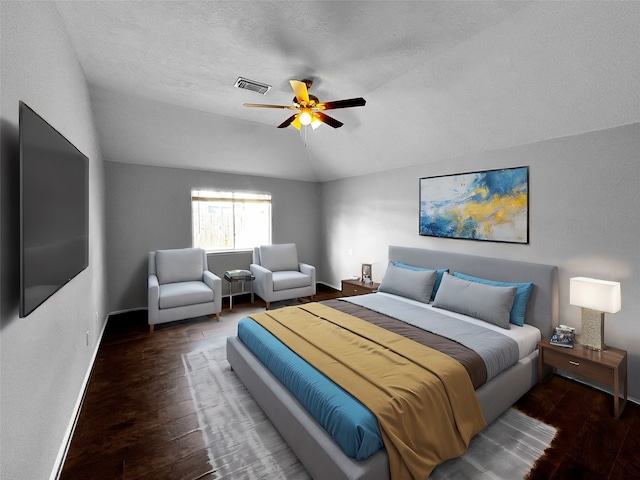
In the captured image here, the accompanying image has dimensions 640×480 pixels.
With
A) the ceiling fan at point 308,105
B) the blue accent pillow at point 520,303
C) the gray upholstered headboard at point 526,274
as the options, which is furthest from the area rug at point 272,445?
the ceiling fan at point 308,105

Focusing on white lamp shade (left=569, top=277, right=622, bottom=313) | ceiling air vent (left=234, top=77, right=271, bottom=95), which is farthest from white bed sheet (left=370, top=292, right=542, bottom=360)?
ceiling air vent (left=234, top=77, right=271, bottom=95)

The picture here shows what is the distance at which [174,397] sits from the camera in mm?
2535

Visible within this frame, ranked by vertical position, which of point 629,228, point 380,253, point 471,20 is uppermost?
point 471,20

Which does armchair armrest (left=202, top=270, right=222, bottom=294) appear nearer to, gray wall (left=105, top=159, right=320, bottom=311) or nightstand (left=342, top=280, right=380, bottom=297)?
gray wall (left=105, top=159, right=320, bottom=311)

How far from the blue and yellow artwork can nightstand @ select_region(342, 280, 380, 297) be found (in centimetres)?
112

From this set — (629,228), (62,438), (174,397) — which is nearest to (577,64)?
(629,228)

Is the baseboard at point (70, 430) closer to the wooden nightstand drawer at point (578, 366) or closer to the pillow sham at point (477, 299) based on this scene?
the pillow sham at point (477, 299)

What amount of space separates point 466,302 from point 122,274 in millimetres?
4890

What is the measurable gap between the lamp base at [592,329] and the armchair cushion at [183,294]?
13.9ft

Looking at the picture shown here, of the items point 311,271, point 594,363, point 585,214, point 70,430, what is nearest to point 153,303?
point 70,430

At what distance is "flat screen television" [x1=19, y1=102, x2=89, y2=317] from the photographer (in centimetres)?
116

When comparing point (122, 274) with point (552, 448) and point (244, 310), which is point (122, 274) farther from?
point (552, 448)

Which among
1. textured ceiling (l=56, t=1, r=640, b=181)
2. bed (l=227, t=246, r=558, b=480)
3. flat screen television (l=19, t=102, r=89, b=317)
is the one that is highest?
textured ceiling (l=56, t=1, r=640, b=181)

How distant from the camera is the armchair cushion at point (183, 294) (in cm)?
398
